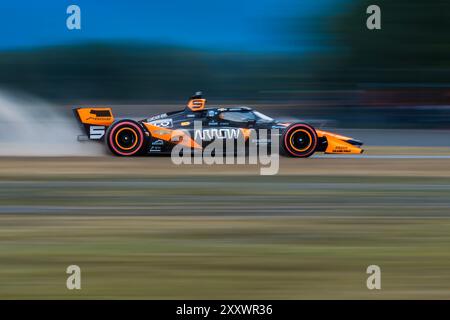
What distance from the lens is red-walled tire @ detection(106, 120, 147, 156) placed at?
15555 millimetres

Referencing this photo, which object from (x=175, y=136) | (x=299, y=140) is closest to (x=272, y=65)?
(x=299, y=140)

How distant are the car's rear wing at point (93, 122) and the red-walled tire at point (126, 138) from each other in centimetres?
33

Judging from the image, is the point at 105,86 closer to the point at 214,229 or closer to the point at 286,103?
the point at 286,103

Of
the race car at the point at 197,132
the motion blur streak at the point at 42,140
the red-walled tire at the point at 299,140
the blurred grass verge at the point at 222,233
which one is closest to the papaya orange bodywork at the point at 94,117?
the race car at the point at 197,132

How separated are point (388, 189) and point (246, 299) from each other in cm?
624

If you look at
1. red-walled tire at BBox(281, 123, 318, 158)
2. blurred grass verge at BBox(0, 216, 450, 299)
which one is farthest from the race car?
blurred grass verge at BBox(0, 216, 450, 299)

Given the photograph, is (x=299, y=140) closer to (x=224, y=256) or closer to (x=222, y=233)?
(x=222, y=233)

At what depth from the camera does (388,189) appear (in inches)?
461

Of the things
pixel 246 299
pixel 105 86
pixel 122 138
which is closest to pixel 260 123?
pixel 122 138

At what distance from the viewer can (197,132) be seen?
15547 millimetres

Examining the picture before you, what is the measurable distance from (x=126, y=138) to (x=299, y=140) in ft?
11.8

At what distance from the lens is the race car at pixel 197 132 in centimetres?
1555

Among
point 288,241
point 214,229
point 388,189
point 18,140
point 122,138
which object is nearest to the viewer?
point 288,241

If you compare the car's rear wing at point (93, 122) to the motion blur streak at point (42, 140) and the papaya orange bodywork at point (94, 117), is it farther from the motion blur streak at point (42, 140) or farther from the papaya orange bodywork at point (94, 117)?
the motion blur streak at point (42, 140)
